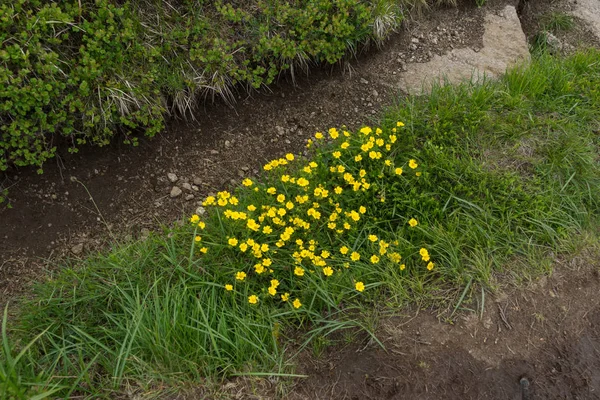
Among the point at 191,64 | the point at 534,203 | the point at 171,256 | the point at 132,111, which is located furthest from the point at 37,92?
the point at 534,203

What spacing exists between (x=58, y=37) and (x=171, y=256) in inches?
55.3

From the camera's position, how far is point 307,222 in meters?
2.86

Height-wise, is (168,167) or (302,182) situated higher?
(302,182)

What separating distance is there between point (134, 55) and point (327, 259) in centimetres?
168

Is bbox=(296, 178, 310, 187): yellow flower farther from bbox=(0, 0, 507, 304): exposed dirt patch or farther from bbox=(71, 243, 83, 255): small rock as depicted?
bbox=(71, 243, 83, 255): small rock

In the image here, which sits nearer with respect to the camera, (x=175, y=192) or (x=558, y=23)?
(x=175, y=192)

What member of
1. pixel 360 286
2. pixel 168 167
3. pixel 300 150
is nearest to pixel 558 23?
pixel 300 150

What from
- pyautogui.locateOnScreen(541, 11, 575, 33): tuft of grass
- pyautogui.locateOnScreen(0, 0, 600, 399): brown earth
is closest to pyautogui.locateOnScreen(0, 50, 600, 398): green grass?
pyautogui.locateOnScreen(0, 0, 600, 399): brown earth

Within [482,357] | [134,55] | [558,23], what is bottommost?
[482,357]

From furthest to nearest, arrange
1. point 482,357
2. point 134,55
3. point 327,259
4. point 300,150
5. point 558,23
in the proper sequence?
point 558,23, point 300,150, point 134,55, point 327,259, point 482,357

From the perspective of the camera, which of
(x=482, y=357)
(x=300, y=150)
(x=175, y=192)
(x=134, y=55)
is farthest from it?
(x=300, y=150)

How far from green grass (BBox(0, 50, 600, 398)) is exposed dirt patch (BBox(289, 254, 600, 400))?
0.11m

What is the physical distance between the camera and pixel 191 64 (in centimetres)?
327

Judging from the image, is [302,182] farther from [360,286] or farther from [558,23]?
[558,23]
